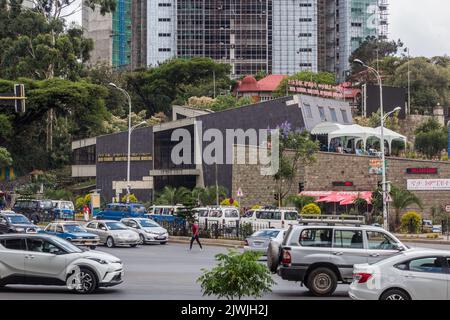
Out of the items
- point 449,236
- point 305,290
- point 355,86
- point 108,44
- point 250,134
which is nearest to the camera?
point 305,290

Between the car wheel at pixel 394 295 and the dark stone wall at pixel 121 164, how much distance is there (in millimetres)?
57042

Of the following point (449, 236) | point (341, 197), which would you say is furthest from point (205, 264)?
point (341, 197)

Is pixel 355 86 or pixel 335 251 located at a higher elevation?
pixel 355 86

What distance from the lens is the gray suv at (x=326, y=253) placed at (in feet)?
64.4

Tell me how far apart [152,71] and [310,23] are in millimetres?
42132

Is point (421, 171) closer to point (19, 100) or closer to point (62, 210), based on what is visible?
point (62, 210)

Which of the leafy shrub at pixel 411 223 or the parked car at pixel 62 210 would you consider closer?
the leafy shrub at pixel 411 223

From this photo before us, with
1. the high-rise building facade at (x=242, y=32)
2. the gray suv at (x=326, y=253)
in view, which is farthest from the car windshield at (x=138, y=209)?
the high-rise building facade at (x=242, y=32)

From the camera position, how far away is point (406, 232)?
4791cm

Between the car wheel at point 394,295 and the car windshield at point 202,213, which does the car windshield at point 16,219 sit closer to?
the car windshield at point 202,213

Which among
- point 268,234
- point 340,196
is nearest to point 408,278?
point 268,234

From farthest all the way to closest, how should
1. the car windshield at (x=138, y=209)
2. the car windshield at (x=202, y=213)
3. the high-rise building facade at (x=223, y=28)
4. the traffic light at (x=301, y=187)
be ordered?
the high-rise building facade at (x=223, y=28) → the traffic light at (x=301, y=187) → the car windshield at (x=138, y=209) → the car windshield at (x=202, y=213)

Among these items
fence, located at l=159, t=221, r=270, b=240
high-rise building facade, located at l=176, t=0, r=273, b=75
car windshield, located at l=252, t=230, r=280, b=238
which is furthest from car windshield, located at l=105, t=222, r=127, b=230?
high-rise building facade, located at l=176, t=0, r=273, b=75

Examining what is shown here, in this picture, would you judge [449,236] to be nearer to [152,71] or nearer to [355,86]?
[355,86]
